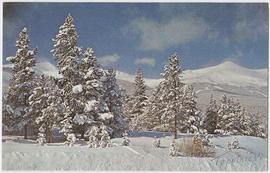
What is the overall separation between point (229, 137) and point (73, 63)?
263 inches

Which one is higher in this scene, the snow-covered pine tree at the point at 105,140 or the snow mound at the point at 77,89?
the snow mound at the point at 77,89

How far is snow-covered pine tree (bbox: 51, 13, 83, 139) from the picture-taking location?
1125 centimetres

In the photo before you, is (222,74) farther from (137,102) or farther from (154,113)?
(137,102)

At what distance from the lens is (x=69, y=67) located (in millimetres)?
11461

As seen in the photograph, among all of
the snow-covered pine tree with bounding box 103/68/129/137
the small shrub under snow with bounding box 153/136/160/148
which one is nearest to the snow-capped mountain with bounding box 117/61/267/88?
the snow-covered pine tree with bounding box 103/68/129/137

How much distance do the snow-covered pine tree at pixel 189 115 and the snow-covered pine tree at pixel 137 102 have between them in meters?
1.80

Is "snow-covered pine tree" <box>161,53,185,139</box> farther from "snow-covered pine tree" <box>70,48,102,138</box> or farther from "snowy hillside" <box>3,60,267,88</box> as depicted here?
"snow-covered pine tree" <box>70,48,102,138</box>

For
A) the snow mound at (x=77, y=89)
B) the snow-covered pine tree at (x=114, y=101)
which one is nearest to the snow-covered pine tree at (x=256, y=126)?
the snow-covered pine tree at (x=114, y=101)

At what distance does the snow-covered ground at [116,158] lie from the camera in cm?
1038

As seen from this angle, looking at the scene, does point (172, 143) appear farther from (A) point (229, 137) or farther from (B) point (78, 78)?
(B) point (78, 78)

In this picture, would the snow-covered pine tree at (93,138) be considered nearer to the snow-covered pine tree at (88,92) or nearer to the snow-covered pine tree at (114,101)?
the snow-covered pine tree at (88,92)

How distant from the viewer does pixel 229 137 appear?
38.5ft

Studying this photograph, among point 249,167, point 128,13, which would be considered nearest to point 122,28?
point 128,13

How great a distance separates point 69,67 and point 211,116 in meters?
6.58
